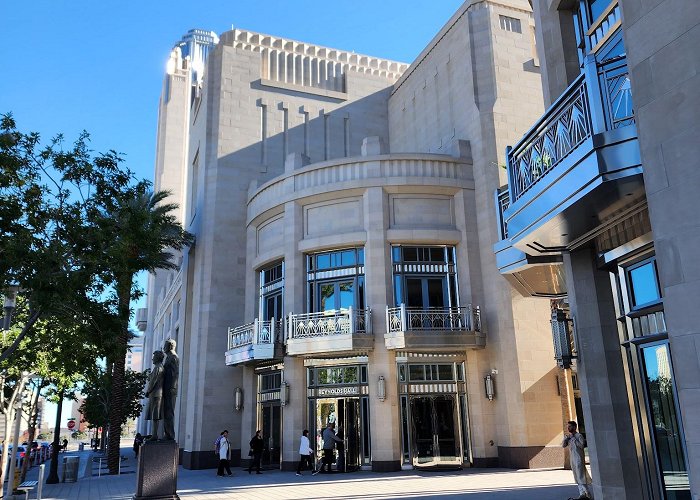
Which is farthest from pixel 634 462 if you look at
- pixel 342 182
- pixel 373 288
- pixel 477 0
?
pixel 477 0

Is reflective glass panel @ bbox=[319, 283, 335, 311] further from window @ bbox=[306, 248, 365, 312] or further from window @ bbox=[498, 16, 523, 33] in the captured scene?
window @ bbox=[498, 16, 523, 33]

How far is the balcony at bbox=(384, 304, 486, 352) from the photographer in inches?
829

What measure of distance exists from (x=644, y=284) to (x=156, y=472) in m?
10.2

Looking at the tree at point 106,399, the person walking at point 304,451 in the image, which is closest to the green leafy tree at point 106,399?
the tree at point 106,399

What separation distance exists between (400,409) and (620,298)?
1369 centimetres

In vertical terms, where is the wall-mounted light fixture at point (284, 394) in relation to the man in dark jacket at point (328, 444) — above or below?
above

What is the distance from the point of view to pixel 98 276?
15.3 m

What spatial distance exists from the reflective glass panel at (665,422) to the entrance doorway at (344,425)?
47.7 feet

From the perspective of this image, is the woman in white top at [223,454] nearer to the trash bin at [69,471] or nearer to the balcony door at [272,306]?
the balcony door at [272,306]

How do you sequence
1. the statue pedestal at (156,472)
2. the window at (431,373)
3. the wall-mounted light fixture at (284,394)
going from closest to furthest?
the statue pedestal at (156,472) → the window at (431,373) → the wall-mounted light fixture at (284,394)

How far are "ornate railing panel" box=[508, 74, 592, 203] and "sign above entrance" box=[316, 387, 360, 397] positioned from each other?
573 inches

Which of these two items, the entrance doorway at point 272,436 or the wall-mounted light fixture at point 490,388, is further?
the entrance doorway at point 272,436

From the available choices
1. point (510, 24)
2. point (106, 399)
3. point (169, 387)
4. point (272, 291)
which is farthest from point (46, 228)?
point (106, 399)

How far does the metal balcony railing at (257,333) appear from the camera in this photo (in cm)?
2344
